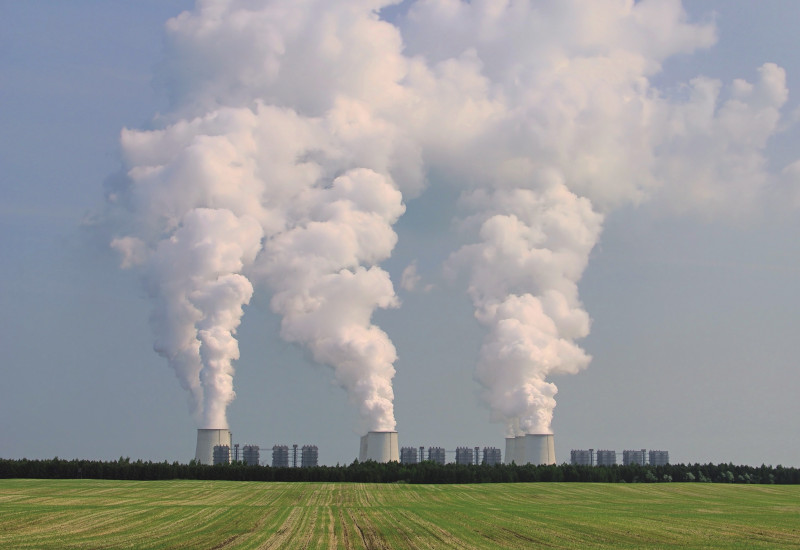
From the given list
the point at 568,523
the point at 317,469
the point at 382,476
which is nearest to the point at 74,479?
the point at 317,469

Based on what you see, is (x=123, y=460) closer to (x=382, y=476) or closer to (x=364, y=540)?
(x=382, y=476)

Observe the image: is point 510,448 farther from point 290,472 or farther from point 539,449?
point 290,472

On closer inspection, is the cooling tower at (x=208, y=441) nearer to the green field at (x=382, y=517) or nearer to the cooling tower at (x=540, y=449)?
the green field at (x=382, y=517)

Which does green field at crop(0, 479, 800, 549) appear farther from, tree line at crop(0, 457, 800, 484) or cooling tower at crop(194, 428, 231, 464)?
cooling tower at crop(194, 428, 231, 464)

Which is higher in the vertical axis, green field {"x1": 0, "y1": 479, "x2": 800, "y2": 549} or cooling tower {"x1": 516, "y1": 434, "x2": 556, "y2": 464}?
cooling tower {"x1": 516, "y1": 434, "x2": 556, "y2": 464}

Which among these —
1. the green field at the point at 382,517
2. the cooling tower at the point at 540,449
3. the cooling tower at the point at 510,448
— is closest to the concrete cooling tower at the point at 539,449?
the cooling tower at the point at 540,449

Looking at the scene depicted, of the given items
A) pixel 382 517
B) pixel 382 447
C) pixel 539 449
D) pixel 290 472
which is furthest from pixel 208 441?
pixel 382 517

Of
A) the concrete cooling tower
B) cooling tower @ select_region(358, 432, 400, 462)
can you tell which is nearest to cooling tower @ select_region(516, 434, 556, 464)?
the concrete cooling tower
